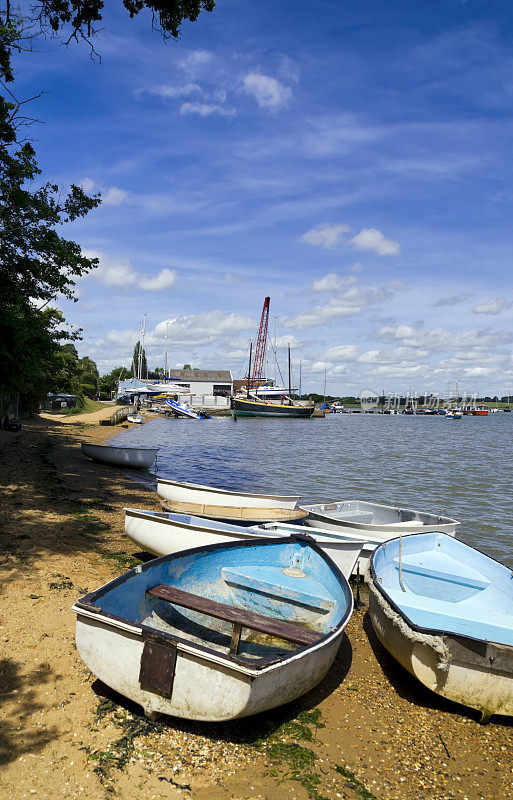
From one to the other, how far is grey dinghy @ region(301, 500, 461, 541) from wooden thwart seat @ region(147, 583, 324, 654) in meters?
5.02

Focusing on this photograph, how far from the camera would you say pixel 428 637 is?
5062 millimetres

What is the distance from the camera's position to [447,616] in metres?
6.41

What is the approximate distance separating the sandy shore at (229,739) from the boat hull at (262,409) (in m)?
74.1

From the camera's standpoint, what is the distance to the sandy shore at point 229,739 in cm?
395

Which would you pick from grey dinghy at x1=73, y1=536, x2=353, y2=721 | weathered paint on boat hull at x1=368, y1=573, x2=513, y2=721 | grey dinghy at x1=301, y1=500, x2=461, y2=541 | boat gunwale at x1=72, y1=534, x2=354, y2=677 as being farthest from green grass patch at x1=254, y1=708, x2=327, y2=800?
grey dinghy at x1=301, y1=500, x2=461, y2=541

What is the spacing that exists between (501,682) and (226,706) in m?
2.90

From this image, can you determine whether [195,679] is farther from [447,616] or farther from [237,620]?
[447,616]

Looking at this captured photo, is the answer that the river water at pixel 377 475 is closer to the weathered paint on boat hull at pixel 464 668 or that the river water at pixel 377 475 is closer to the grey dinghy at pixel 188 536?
the grey dinghy at pixel 188 536

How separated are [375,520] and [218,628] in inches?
258

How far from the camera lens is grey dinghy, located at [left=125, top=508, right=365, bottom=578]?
798 centimetres

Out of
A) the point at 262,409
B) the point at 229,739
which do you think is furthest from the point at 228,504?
the point at 262,409

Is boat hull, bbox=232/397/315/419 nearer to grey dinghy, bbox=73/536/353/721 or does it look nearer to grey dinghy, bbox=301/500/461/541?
grey dinghy, bbox=301/500/461/541

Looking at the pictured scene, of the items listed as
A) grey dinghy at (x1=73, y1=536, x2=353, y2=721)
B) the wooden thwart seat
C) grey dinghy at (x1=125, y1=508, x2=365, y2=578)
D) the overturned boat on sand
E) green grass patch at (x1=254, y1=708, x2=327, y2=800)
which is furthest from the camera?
the overturned boat on sand

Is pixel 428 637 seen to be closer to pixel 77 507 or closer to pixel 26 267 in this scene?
pixel 77 507
